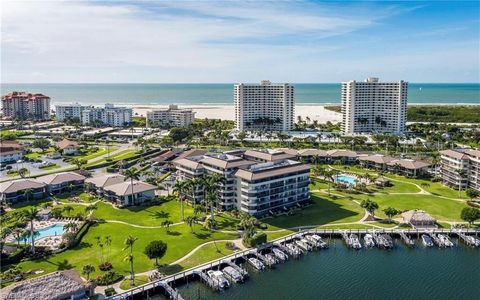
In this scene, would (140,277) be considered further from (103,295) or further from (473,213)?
(473,213)

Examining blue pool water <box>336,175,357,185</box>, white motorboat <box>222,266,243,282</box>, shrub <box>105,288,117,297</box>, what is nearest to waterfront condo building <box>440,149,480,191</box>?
blue pool water <box>336,175,357,185</box>

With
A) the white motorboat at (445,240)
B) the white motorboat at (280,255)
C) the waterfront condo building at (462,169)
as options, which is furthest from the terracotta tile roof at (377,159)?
the white motorboat at (280,255)

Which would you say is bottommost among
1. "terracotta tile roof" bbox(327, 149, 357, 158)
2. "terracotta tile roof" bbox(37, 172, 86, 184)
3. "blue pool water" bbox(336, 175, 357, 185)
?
"blue pool water" bbox(336, 175, 357, 185)

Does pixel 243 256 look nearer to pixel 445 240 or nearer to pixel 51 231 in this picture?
pixel 445 240

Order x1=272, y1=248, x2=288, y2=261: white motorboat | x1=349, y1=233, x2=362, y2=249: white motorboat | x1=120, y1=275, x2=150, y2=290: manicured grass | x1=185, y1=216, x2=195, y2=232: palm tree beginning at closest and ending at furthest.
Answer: x1=120, y1=275, x2=150, y2=290: manicured grass → x1=272, y1=248, x2=288, y2=261: white motorboat → x1=349, y1=233, x2=362, y2=249: white motorboat → x1=185, y1=216, x2=195, y2=232: palm tree

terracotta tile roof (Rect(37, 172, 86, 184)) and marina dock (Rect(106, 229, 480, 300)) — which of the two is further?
terracotta tile roof (Rect(37, 172, 86, 184))

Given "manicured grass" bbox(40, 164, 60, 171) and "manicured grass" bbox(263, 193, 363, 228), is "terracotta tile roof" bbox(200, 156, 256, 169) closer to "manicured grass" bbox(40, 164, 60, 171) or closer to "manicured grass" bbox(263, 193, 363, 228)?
"manicured grass" bbox(263, 193, 363, 228)

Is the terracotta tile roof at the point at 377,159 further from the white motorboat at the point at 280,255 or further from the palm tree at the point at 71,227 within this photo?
the palm tree at the point at 71,227
